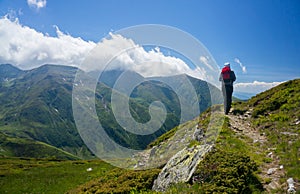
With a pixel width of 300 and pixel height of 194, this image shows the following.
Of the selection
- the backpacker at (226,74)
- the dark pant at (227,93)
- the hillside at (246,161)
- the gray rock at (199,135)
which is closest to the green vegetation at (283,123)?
the hillside at (246,161)

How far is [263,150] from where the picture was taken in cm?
1880

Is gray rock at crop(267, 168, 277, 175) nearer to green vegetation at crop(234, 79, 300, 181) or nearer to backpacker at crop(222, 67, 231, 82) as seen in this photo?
green vegetation at crop(234, 79, 300, 181)

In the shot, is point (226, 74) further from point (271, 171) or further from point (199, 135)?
point (271, 171)

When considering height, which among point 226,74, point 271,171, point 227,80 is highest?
point 226,74

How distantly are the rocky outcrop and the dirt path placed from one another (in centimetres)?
351

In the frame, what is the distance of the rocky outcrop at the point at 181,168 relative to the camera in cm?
1502

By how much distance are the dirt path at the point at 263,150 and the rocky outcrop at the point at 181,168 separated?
3506mm

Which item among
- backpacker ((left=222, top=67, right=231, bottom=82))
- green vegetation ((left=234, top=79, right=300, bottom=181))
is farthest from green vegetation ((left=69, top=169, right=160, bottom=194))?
backpacker ((left=222, top=67, right=231, bottom=82))

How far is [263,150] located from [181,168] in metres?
6.74

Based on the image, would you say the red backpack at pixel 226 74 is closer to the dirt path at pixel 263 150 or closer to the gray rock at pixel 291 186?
the dirt path at pixel 263 150

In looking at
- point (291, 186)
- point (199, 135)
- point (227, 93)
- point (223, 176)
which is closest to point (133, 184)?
point (223, 176)

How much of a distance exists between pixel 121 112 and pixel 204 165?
17.7 ft

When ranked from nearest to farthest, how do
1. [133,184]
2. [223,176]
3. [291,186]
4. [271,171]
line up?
[291,186]
[223,176]
[271,171]
[133,184]

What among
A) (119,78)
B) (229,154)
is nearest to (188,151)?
(229,154)
